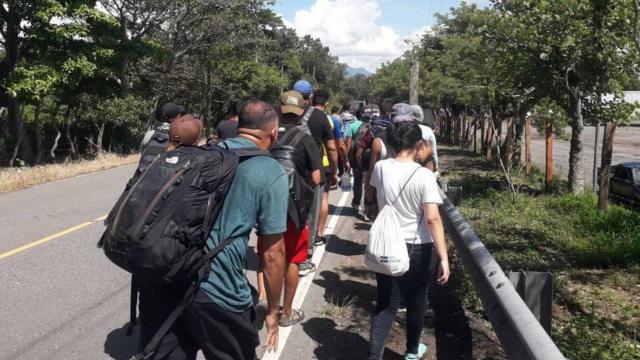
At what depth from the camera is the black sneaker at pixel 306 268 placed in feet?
20.9

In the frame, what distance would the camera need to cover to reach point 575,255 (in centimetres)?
712

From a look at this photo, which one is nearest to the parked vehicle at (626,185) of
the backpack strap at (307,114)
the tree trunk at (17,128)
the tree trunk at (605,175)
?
the tree trunk at (605,175)

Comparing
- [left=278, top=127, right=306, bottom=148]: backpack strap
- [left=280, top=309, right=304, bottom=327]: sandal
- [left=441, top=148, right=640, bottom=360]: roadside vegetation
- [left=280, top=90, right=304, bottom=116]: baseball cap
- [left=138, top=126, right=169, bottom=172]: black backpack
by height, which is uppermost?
[left=280, top=90, right=304, bottom=116]: baseball cap

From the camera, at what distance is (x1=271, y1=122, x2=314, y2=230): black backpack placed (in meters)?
4.33

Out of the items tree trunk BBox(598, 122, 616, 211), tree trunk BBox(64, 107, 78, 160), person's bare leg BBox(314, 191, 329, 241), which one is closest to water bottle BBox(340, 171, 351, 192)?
person's bare leg BBox(314, 191, 329, 241)

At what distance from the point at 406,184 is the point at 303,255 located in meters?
1.48

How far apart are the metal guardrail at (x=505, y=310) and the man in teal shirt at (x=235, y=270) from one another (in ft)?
4.10

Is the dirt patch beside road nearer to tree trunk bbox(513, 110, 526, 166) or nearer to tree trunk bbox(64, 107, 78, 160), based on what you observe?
tree trunk bbox(513, 110, 526, 166)

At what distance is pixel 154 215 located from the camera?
7.72 feet

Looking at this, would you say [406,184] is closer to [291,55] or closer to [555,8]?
[555,8]

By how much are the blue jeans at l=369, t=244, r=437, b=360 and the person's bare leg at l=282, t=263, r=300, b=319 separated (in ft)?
3.46

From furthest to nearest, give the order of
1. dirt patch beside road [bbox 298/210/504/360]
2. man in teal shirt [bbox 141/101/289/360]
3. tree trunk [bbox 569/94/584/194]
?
tree trunk [bbox 569/94/584/194] → dirt patch beside road [bbox 298/210/504/360] → man in teal shirt [bbox 141/101/289/360]

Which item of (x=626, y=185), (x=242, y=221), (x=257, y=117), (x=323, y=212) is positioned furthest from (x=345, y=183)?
(x=626, y=185)

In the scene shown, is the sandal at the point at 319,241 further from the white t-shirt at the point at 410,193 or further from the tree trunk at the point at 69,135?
the tree trunk at the point at 69,135
